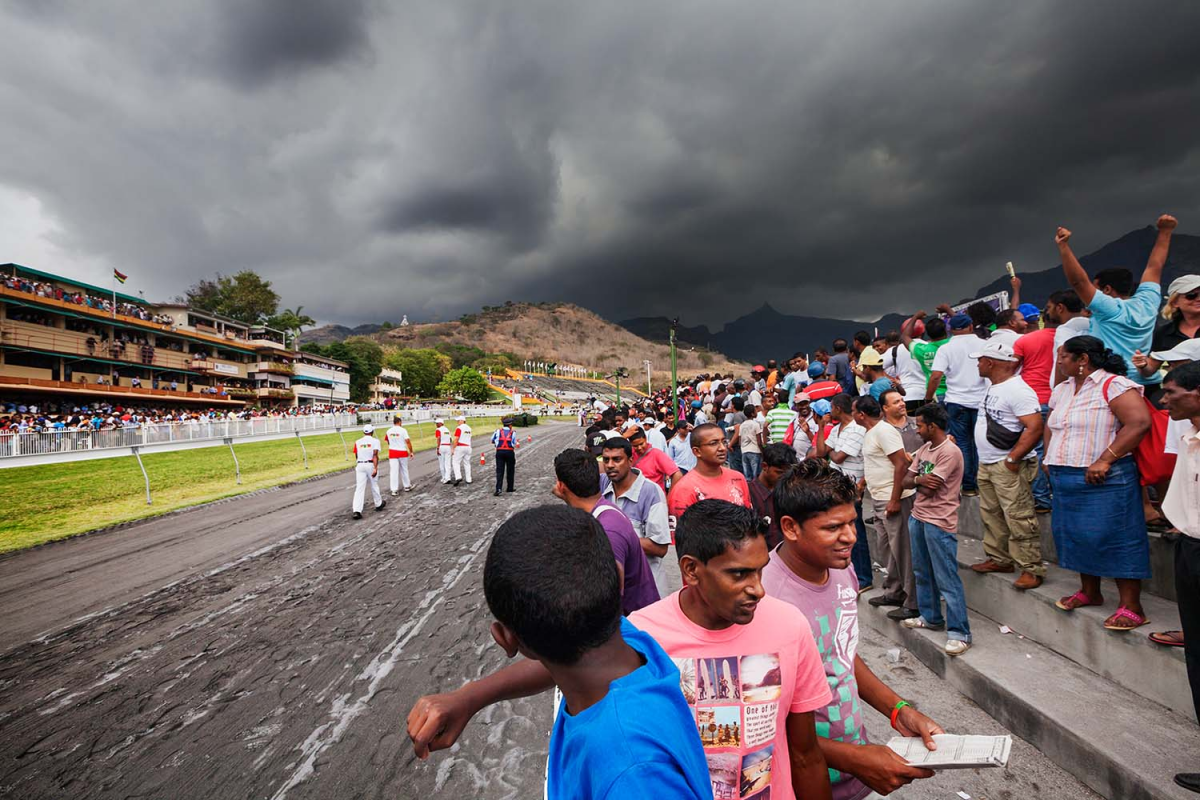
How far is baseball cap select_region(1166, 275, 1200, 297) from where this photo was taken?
3875mm

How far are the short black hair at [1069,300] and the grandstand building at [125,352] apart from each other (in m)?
52.4

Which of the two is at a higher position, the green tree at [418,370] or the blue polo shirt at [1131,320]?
the green tree at [418,370]

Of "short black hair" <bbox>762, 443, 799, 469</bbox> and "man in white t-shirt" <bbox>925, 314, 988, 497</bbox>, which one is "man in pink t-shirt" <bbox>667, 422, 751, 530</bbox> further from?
"man in white t-shirt" <bbox>925, 314, 988, 497</bbox>

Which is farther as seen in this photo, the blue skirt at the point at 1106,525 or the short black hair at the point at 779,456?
the short black hair at the point at 779,456

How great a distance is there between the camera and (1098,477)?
3.52 meters

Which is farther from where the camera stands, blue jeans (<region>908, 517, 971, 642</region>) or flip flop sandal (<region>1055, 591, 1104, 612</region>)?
blue jeans (<region>908, 517, 971, 642</region>)

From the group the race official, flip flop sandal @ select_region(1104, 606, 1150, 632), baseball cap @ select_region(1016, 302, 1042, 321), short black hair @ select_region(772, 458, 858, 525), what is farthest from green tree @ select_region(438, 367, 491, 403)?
short black hair @ select_region(772, 458, 858, 525)

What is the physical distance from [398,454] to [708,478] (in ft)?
36.7

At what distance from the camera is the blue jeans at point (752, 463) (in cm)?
904

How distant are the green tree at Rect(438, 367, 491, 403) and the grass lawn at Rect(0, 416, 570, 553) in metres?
72.5

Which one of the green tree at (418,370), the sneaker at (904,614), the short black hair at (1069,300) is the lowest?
the sneaker at (904,614)

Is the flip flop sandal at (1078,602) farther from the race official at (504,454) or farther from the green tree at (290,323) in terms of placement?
the green tree at (290,323)

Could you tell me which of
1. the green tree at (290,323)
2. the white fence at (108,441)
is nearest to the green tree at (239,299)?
the green tree at (290,323)

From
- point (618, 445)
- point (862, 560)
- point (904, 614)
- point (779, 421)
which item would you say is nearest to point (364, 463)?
point (779, 421)
